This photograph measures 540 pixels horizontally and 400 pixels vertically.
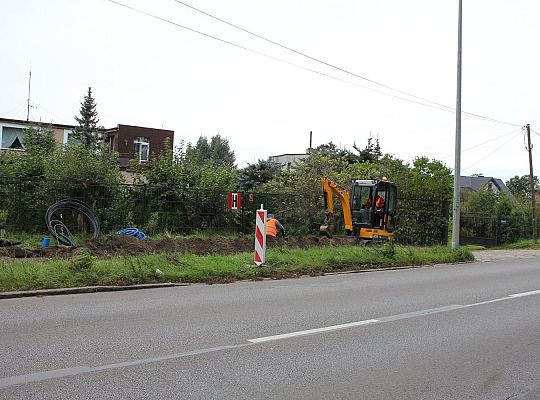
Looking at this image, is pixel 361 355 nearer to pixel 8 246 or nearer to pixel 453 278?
pixel 453 278

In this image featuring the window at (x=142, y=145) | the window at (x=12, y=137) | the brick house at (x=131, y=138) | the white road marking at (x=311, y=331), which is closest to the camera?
the white road marking at (x=311, y=331)

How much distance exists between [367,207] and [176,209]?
7481 millimetres

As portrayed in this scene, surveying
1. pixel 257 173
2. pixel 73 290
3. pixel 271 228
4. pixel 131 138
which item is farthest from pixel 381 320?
pixel 131 138

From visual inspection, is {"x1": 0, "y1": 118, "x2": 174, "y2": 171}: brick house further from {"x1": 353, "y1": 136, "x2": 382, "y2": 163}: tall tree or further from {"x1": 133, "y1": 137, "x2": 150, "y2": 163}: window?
{"x1": 353, "y1": 136, "x2": 382, "y2": 163}: tall tree

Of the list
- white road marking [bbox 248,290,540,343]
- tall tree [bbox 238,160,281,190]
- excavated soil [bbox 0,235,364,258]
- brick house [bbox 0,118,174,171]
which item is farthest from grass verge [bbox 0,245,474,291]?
brick house [bbox 0,118,174,171]

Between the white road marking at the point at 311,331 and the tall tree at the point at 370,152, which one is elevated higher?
the tall tree at the point at 370,152

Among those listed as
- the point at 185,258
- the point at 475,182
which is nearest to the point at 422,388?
the point at 185,258

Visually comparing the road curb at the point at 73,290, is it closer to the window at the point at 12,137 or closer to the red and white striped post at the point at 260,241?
the red and white striped post at the point at 260,241

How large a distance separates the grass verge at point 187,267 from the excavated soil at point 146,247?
116cm

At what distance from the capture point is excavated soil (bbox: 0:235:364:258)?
13.7 meters

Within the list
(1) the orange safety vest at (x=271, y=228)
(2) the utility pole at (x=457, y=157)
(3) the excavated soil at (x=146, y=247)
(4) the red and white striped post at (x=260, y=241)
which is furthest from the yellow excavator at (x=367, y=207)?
(4) the red and white striped post at (x=260, y=241)

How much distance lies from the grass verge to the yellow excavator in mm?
3408

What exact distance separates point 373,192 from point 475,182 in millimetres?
65629

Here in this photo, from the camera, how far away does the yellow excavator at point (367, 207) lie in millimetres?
21391
